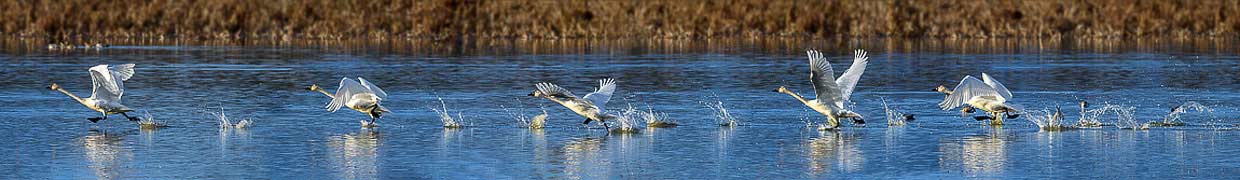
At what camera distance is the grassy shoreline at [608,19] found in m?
36.9

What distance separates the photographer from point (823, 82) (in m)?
13.7

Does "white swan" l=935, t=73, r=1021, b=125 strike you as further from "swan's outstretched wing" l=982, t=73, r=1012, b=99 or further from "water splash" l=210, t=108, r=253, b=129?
"water splash" l=210, t=108, r=253, b=129

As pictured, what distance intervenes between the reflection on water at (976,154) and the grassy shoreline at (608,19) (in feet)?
76.4

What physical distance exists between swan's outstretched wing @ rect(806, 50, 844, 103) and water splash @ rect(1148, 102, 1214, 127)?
1995 mm

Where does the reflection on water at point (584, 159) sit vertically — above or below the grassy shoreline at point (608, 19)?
below

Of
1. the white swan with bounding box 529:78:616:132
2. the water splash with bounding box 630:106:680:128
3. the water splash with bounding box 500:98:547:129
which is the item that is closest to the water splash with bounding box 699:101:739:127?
the water splash with bounding box 630:106:680:128

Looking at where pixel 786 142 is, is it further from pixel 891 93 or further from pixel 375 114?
pixel 891 93

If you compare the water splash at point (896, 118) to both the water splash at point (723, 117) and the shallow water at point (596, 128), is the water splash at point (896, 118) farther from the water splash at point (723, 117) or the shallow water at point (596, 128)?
the water splash at point (723, 117)

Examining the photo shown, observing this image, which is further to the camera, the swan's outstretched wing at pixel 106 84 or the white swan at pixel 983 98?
the swan's outstretched wing at pixel 106 84

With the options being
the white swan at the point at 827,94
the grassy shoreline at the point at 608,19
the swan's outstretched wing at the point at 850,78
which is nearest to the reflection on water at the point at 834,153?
the white swan at the point at 827,94

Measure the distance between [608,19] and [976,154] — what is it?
88.7 ft

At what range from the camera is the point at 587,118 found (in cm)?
1346

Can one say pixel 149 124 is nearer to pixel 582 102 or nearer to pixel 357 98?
pixel 357 98

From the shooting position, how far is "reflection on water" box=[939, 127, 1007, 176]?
10664 mm
